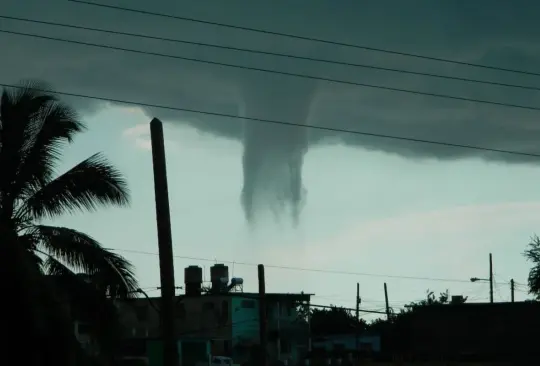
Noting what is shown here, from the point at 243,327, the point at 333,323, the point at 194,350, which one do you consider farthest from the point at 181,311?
the point at 333,323

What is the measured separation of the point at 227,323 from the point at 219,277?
13.5 ft

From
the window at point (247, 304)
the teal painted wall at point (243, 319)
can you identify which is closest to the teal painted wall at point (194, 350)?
the teal painted wall at point (243, 319)

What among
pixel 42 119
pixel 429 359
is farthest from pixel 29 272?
pixel 429 359

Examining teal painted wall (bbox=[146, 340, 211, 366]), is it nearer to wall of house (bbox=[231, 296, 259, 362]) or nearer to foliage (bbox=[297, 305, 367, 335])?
wall of house (bbox=[231, 296, 259, 362])

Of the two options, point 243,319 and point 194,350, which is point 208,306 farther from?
point 194,350

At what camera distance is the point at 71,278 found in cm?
2666

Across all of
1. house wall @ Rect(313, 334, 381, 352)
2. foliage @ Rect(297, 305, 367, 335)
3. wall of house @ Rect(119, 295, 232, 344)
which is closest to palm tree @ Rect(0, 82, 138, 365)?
wall of house @ Rect(119, 295, 232, 344)

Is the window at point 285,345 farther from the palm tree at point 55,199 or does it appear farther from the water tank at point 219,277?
the palm tree at point 55,199

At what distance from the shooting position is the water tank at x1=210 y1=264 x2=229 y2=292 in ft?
270

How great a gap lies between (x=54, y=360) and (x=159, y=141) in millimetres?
5714

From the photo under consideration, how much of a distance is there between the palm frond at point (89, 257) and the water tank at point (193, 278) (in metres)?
51.1

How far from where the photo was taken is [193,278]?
8000cm

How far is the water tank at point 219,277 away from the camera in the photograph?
270ft

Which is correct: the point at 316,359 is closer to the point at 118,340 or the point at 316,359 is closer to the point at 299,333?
the point at 299,333
